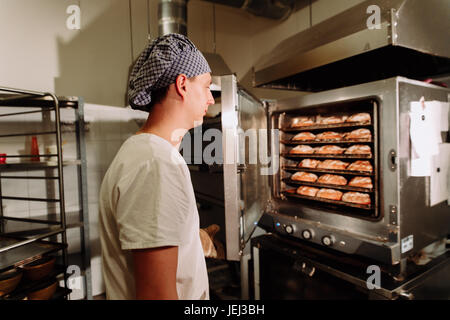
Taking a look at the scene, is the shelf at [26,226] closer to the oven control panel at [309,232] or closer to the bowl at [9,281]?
the bowl at [9,281]

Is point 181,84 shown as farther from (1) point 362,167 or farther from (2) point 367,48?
(1) point 362,167

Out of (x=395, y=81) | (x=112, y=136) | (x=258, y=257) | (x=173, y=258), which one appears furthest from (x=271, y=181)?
(x=112, y=136)

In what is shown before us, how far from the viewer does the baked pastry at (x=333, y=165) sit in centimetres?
164

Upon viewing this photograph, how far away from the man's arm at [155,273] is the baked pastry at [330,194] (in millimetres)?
1228

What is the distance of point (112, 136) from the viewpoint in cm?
260

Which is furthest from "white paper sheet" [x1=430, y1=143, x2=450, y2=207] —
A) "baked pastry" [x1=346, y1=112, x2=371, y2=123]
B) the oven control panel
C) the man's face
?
the man's face

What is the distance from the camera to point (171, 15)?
2.22m

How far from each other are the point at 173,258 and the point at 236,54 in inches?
111

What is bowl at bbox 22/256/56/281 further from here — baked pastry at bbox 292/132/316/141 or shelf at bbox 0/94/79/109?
baked pastry at bbox 292/132/316/141

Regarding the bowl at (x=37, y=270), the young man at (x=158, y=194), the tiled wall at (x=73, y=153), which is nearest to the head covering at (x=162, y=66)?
the young man at (x=158, y=194)

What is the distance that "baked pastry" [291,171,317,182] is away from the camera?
1800 mm

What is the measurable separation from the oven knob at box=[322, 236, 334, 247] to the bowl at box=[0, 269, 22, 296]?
74.1 inches

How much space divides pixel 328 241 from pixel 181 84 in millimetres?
1164
